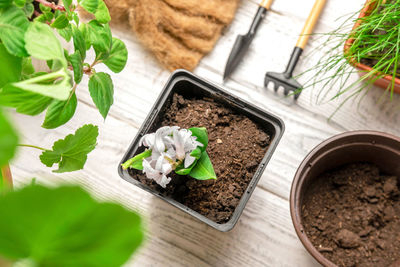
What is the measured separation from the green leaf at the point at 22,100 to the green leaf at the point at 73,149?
130mm

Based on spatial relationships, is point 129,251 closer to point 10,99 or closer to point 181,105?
point 10,99

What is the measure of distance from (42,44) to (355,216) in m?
0.74

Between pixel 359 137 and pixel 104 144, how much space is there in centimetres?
56

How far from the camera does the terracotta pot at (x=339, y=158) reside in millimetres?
809

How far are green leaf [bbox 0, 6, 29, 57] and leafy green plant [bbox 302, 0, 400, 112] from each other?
62 centimetres

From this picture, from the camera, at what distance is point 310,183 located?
3.05 feet

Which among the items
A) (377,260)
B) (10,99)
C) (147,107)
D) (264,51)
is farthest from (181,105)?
(377,260)

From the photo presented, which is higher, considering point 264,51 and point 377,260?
point 264,51

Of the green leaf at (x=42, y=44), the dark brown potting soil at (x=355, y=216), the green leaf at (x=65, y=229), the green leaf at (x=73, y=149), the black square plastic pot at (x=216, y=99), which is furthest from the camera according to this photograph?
the dark brown potting soil at (x=355, y=216)

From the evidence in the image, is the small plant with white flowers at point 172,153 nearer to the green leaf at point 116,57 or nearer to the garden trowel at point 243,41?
the green leaf at point 116,57

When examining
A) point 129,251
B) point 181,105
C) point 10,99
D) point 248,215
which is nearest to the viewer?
point 129,251

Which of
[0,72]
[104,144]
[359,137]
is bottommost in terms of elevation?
[104,144]

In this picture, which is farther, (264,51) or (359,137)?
(264,51)

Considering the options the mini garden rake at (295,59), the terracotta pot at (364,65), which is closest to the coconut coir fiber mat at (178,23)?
the mini garden rake at (295,59)
